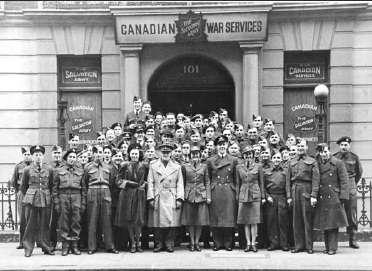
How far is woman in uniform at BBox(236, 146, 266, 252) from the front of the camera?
38.1 feet

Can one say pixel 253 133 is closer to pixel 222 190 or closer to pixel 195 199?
pixel 222 190

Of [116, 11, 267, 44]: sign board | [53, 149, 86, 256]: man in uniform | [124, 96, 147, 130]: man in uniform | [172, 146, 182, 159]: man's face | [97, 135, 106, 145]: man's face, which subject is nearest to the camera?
[53, 149, 86, 256]: man in uniform

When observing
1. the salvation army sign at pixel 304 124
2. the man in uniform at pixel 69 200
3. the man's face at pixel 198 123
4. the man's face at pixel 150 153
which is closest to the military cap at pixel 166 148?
the man's face at pixel 150 153

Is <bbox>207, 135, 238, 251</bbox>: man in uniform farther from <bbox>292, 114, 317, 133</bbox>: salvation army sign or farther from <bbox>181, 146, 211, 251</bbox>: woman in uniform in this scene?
<bbox>292, 114, 317, 133</bbox>: salvation army sign

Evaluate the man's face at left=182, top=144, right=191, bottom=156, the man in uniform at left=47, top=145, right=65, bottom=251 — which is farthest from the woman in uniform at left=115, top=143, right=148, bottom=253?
the man in uniform at left=47, top=145, right=65, bottom=251

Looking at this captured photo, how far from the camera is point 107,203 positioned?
38.0 feet

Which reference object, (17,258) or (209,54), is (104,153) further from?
(209,54)

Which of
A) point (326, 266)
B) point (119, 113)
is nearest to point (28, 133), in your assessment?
point (119, 113)

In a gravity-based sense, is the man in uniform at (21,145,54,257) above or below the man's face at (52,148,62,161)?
below

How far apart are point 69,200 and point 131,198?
3.79 ft

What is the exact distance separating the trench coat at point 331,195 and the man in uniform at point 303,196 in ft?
0.49

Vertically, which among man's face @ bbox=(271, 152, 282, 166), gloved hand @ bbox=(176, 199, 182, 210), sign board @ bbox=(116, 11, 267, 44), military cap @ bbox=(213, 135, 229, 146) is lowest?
gloved hand @ bbox=(176, 199, 182, 210)

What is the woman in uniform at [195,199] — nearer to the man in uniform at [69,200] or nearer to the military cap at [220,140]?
the military cap at [220,140]

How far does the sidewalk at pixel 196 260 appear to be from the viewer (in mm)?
10148
